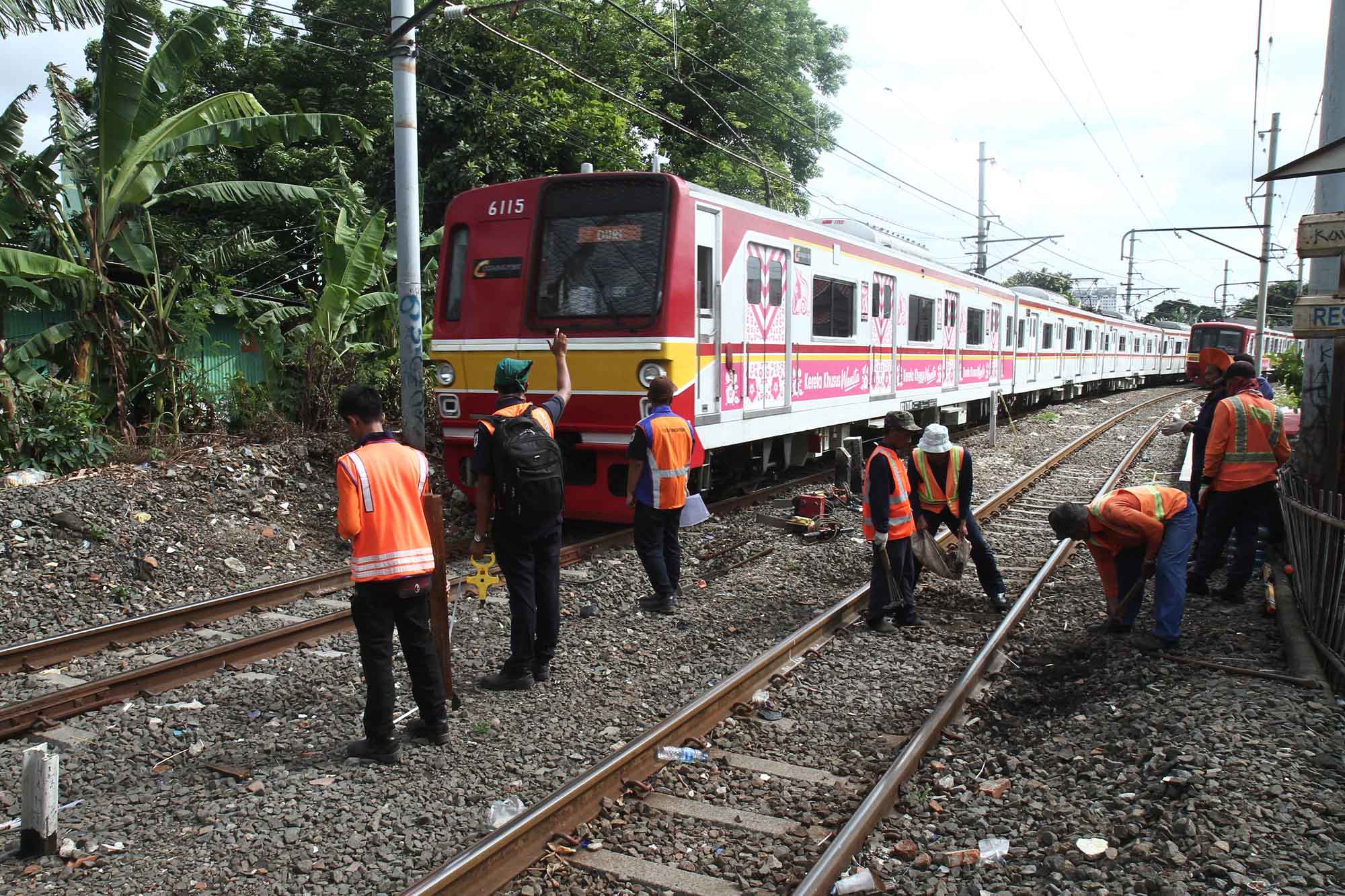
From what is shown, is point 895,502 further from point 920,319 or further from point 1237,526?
point 920,319

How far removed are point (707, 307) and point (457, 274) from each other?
243cm

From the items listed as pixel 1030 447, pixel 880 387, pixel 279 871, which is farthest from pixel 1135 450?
pixel 279 871

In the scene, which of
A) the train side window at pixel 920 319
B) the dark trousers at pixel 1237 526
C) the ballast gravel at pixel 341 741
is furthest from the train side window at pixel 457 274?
the train side window at pixel 920 319

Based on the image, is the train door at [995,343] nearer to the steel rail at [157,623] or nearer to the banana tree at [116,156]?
the banana tree at [116,156]

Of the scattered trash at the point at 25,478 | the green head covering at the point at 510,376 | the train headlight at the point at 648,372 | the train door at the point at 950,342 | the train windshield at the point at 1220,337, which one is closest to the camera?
the green head covering at the point at 510,376

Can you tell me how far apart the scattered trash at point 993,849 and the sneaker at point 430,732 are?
2440mm

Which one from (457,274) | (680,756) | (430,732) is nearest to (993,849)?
(680,756)

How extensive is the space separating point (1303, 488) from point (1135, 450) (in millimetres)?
10212

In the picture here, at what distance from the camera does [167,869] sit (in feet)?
11.3

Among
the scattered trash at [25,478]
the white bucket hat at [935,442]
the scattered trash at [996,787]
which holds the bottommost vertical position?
the scattered trash at [996,787]

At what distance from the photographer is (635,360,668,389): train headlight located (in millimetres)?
7863

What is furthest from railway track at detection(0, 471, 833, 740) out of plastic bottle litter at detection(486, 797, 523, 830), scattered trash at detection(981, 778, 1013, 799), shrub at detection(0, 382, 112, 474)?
scattered trash at detection(981, 778, 1013, 799)

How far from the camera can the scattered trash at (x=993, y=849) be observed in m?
3.65

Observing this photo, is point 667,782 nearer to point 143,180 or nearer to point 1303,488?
point 1303,488
